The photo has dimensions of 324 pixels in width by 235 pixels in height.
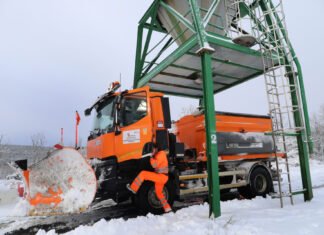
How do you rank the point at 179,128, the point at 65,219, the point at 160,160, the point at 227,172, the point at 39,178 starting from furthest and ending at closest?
the point at 179,128
the point at 227,172
the point at 65,219
the point at 160,160
the point at 39,178

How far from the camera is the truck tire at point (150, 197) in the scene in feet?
16.6

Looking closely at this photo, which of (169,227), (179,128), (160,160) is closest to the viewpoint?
(169,227)

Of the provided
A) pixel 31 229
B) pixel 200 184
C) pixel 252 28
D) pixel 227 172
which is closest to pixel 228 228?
pixel 200 184

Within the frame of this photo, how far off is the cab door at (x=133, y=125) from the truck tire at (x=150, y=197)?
0.83 metres

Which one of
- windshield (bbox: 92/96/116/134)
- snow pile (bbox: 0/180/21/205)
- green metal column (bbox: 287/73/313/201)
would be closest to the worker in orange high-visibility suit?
windshield (bbox: 92/96/116/134)

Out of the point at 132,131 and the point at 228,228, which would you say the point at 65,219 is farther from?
the point at 228,228

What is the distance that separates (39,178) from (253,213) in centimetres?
433

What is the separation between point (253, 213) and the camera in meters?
4.50

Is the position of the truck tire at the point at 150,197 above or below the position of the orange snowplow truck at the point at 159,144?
below

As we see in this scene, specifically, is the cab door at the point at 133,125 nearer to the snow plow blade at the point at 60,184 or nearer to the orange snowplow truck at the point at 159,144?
the orange snowplow truck at the point at 159,144

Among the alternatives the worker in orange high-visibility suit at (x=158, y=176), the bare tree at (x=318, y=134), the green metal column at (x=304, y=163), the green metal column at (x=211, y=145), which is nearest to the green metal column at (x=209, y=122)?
the green metal column at (x=211, y=145)

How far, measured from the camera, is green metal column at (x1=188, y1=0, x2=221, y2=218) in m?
4.47

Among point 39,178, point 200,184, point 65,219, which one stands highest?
point 39,178

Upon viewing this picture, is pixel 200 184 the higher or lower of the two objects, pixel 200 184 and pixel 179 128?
the lower
